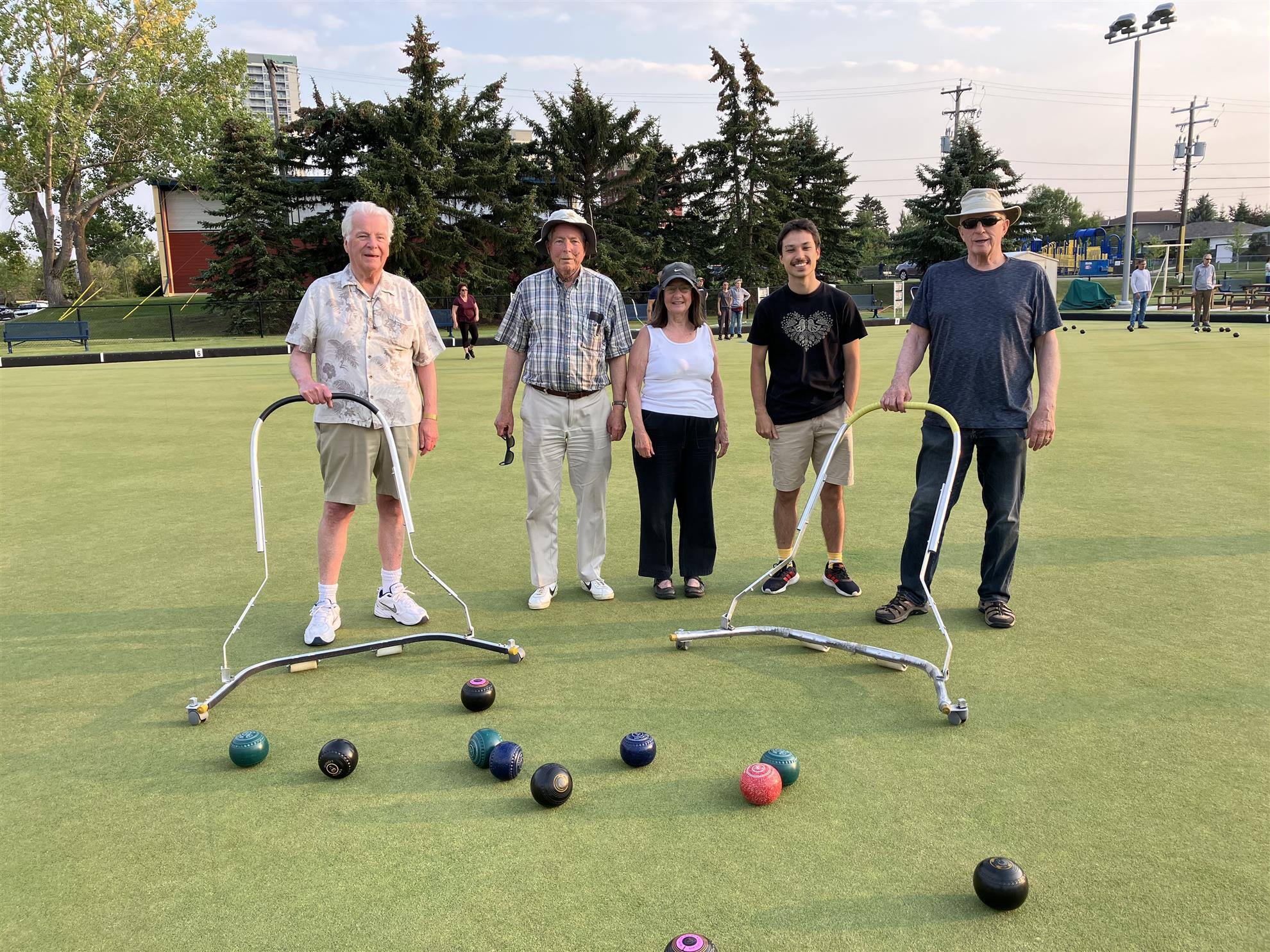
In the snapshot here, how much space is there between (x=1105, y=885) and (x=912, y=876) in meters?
0.53

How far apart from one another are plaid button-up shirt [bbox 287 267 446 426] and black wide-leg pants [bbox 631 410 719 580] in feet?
4.53

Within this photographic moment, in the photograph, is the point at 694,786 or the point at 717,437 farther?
the point at 717,437

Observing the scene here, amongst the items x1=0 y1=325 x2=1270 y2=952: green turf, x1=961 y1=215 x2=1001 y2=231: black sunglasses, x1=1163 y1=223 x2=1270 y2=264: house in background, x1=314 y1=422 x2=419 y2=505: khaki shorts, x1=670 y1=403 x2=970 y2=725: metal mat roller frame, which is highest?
x1=1163 y1=223 x2=1270 y2=264: house in background

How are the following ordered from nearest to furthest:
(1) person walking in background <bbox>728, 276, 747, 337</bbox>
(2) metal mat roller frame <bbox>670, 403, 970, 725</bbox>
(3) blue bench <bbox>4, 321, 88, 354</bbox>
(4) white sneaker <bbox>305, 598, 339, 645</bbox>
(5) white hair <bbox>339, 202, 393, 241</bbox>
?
(2) metal mat roller frame <bbox>670, 403, 970, 725</bbox> < (5) white hair <bbox>339, 202, 393, 241</bbox> < (4) white sneaker <bbox>305, 598, 339, 645</bbox> < (3) blue bench <bbox>4, 321, 88, 354</bbox> < (1) person walking in background <bbox>728, 276, 747, 337</bbox>

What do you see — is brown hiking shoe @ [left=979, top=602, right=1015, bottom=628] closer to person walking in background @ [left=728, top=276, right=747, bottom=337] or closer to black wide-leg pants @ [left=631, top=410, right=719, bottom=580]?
black wide-leg pants @ [left=631, top=410, right=719, bottom=580]

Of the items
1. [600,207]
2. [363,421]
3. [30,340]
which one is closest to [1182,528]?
[363,421]

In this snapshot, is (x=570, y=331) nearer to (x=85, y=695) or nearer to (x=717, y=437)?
(x=717, y=437)

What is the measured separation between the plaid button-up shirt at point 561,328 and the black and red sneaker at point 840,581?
1.71m

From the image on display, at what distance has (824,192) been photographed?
51562mm

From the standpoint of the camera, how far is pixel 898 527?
647cm

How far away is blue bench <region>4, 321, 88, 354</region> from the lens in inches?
Result: 1082

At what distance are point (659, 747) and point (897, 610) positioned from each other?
1.86m

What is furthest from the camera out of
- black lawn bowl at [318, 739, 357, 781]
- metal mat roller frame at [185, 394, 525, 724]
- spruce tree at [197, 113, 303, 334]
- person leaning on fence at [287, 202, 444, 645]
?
spruce tree at [197, 113, 303, 334]

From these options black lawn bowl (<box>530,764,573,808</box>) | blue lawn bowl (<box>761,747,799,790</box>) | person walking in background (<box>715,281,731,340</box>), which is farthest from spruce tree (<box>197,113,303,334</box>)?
blue lawn bowl (<box>761,747,799,790</box>)
